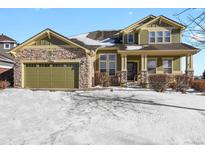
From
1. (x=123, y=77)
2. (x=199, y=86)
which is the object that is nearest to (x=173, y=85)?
(x=199, y=86)

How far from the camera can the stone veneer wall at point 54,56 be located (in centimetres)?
2255

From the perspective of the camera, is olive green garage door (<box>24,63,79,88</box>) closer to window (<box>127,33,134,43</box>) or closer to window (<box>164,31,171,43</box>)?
window (<box>127,33,134,43</box>)

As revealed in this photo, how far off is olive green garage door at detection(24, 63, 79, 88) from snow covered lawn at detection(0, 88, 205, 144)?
260 inches

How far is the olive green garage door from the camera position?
22.7 meters

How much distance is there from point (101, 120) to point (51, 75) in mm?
12320

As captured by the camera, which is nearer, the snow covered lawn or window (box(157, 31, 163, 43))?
the snow covered lawn

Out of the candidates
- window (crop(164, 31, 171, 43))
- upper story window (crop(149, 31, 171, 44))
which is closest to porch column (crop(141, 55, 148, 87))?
upper story window (crop(149, 31, 171, 44))

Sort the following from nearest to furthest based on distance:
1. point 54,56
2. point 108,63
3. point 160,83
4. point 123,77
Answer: point 160,83 < point 54,56 < point 123,77 < point 108,63

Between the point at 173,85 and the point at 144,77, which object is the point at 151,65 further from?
the point at 173,85

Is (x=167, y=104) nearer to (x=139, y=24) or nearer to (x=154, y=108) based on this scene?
(x=154, y=108)

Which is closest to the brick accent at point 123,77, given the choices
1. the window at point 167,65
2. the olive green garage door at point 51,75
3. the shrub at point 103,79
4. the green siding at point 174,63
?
the shrub at point 103,79

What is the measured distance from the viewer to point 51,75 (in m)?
22.9

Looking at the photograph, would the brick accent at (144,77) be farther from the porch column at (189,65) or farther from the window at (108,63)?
the porch column at (189,65)
